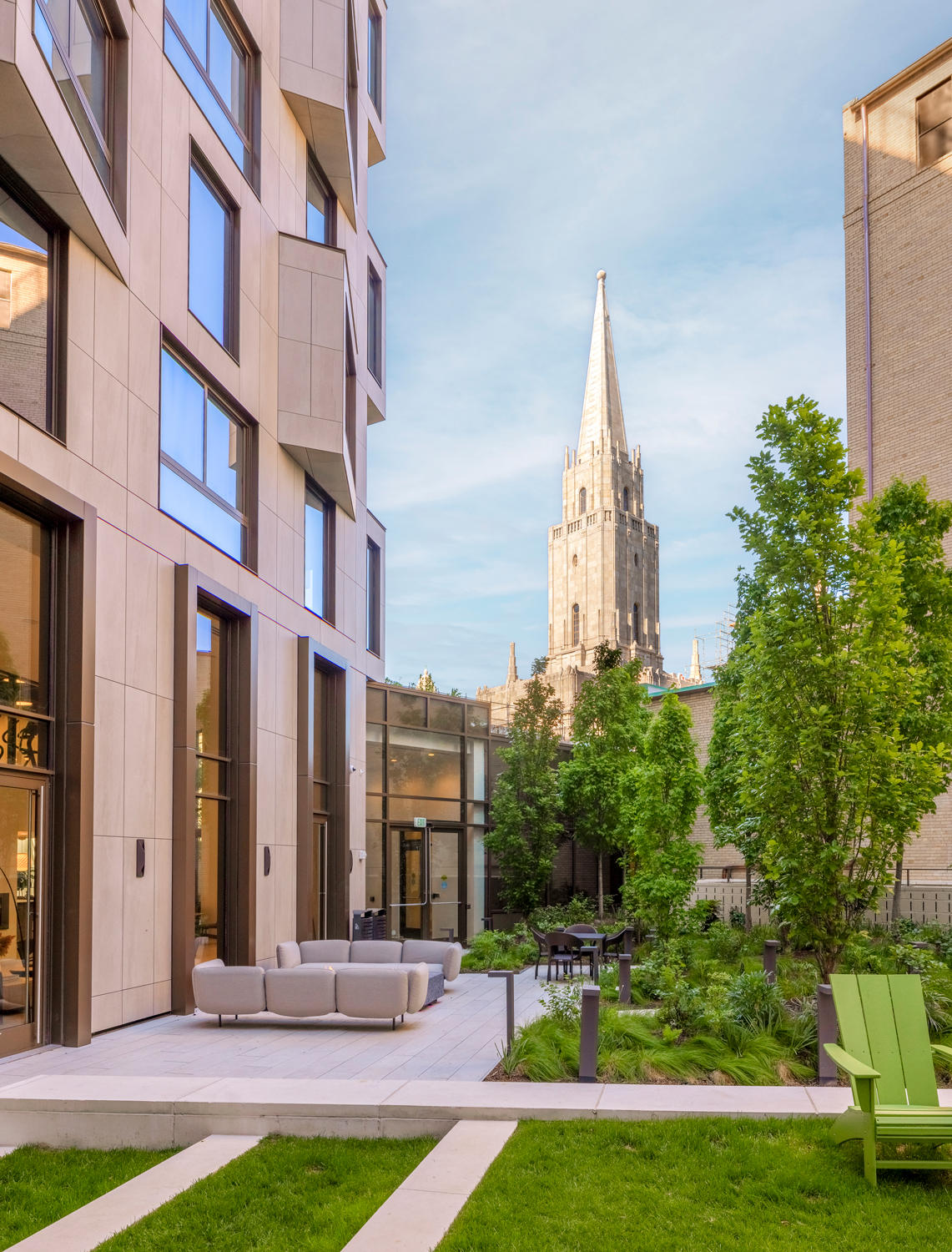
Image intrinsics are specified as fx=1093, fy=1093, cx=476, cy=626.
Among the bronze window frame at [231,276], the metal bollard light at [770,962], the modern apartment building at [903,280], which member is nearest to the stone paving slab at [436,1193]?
the metal bollard light at [770,962]

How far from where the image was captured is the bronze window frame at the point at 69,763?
10.9 metres

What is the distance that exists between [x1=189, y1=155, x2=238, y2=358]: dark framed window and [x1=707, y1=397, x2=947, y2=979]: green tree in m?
8.08

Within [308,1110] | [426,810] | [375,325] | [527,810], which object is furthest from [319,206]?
[308,1110]

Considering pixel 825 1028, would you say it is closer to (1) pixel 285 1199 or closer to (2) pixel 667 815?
(1) pixel 285 1199

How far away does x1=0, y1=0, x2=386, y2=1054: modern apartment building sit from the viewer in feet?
35.2

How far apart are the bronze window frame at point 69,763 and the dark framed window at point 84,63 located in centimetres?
391

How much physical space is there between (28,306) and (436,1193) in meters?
8.90

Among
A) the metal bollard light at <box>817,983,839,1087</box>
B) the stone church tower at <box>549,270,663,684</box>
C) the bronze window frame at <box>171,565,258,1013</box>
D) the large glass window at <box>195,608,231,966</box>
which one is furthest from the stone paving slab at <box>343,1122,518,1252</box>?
the stone church tower at <box>549,270,663,684</box>

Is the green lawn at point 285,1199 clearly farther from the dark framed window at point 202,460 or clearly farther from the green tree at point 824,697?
the dark framed window at point 202,460

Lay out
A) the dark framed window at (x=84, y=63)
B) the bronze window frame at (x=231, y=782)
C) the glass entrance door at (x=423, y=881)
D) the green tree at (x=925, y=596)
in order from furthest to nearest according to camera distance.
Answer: the glass entrance door at (x=423, y=881) < the green tree at (x=925, y=596) < the bronze window frame at (x=231, y=782) < the dark framed window at (x=84, y=63)

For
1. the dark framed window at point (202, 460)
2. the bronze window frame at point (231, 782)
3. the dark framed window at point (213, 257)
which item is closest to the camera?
the bronze window frame at point (231, 782)

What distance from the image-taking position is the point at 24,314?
424 inches

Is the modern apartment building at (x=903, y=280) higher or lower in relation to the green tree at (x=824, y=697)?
higher

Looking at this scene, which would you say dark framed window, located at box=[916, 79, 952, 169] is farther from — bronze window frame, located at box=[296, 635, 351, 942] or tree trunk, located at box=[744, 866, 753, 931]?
bronze window frame, located at box=[296, 635, 351, 942]
